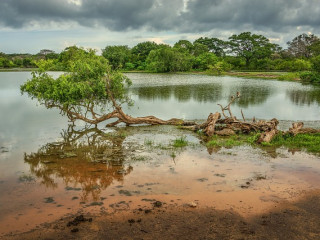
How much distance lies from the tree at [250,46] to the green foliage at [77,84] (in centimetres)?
7570

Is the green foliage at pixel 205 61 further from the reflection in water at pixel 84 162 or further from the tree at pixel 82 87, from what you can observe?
the reflection in water at pixel 84 162

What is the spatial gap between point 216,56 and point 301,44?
34.9 m

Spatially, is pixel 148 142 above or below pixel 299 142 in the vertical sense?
below

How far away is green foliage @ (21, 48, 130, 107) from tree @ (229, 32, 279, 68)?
7570 cm

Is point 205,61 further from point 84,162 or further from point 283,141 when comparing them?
point 84,162

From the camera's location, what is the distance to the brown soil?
7242 millimetres

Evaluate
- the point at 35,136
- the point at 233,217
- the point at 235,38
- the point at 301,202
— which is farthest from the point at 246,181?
the point at 235,38

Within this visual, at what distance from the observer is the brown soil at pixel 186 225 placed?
724cm

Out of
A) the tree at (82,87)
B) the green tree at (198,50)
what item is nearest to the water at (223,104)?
the tree at (82,87)

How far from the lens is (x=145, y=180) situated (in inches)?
423

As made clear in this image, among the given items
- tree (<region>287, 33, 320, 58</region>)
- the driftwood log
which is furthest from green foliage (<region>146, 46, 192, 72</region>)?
the driftwood log

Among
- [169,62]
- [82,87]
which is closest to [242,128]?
[82,87]

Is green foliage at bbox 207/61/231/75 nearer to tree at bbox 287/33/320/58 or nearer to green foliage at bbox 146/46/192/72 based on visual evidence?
green foliage at bbox 146/46/192/72

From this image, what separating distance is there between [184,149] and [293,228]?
24.4 feet
